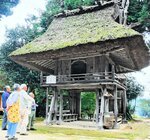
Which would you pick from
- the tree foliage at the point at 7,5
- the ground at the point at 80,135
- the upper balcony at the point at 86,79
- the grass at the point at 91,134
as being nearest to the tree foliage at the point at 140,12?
the upper balcony at the point at 86,79

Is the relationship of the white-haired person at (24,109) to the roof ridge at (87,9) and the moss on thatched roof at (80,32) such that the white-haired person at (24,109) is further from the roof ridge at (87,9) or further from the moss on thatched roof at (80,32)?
the roof ridge at (87,9)

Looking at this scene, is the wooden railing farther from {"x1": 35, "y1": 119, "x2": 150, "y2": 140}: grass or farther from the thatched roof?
{"x1": 35, "y1": 119, "x2": 150, "y2": 140}: grass

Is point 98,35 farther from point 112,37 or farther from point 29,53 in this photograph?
point 29,53

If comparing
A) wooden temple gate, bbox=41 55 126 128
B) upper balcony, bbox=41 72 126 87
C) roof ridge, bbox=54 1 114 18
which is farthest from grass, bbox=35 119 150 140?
roof ridge, bbox=54 1 114 18

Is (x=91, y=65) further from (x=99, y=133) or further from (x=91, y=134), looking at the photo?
(x=91, y=134)

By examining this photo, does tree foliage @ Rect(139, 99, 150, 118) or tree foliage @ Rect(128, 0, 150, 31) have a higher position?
tree foliage @ Rect(128, 0, 150, 31)

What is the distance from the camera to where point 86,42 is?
605 inches

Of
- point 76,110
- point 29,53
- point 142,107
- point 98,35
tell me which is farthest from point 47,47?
point 142,107

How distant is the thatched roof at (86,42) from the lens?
1490 cm

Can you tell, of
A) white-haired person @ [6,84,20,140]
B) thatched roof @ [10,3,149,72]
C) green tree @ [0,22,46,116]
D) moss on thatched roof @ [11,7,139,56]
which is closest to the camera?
white-haired person @ [6,84,20,140]

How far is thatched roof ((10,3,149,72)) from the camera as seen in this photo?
14898mm

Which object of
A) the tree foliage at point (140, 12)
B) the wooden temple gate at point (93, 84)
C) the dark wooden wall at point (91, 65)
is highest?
the tree foliage at point (140, 12)

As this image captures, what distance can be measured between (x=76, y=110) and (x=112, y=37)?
26.9 ft

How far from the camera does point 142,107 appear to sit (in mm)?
51406
